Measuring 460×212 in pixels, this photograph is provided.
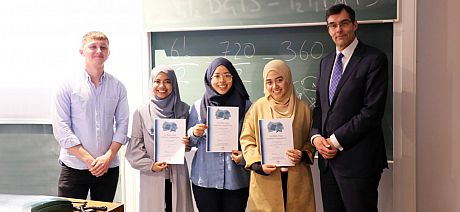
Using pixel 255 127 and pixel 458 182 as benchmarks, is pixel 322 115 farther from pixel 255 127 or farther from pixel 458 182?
pixel 458 182

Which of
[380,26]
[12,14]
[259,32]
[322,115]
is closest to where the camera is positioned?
[322,115]

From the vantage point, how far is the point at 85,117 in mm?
2871

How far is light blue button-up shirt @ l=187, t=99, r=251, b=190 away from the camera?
269 centimetres

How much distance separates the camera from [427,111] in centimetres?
291

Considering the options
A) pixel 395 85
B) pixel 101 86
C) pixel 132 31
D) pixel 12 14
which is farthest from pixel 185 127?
pixel 12 14

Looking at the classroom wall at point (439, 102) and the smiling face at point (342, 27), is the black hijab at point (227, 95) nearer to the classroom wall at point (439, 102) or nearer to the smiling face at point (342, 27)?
the smiling face at point (342, 27)

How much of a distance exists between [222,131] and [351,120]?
2.36 ft

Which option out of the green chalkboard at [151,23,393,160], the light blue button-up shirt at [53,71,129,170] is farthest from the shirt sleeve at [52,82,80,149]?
the green chalkboard at [151,23,393,160]

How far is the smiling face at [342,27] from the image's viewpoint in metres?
2.51

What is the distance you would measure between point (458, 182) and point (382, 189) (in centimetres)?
44

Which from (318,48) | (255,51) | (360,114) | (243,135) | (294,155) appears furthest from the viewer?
(255,51)

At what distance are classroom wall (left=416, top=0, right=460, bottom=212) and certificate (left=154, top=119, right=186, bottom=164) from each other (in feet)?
4.83

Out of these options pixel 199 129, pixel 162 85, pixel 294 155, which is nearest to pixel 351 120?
pixel 294 155

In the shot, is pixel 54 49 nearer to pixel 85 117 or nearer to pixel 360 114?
pixel 85 117
